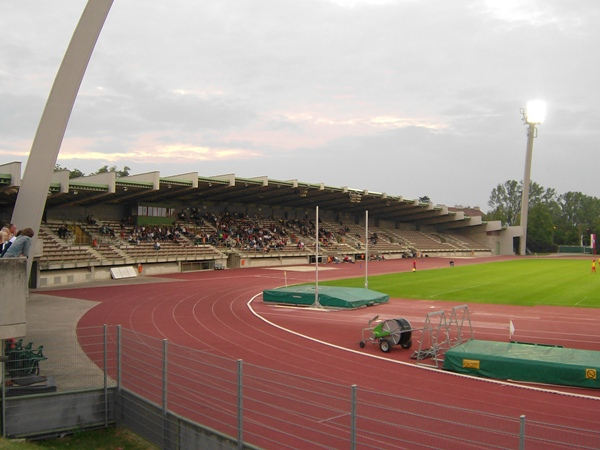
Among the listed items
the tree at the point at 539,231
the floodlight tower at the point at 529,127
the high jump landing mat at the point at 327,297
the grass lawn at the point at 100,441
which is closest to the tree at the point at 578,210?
the tree at the point at 539,231

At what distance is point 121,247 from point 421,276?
24.4 meters

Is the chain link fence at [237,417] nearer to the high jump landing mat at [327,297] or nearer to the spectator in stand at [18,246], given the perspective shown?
the spectator in stand at [18,246]

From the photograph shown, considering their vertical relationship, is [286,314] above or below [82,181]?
below

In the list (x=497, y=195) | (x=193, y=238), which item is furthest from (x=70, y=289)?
(x=497, y=195)

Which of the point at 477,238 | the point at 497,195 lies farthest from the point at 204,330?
the point at 497,195

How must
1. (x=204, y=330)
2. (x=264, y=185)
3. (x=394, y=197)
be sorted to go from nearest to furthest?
(x=204, y=330)
(x=264, y=185)
(x=394, y=197)

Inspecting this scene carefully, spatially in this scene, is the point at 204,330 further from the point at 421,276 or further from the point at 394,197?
the point at 394,197

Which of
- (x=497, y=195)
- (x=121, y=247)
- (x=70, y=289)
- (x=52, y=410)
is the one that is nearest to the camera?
(x=52, y=410)

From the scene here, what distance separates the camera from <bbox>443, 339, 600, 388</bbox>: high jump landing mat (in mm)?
12070

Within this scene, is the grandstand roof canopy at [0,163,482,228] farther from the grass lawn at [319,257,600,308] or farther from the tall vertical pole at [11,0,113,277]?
the tall vertical pole at [11,0,113,277]

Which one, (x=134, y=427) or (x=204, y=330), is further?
(x=204, y=330)

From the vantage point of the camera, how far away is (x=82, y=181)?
39.7 m

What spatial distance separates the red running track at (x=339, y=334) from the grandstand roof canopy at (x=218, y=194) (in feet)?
27.4

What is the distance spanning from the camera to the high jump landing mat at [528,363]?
12.1 meters
